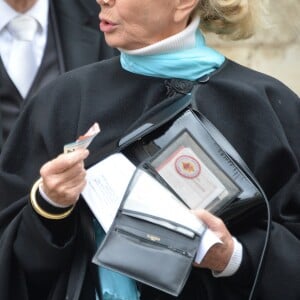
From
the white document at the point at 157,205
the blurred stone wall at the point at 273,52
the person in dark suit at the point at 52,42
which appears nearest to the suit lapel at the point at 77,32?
the person in dark suit at the point at 52,42

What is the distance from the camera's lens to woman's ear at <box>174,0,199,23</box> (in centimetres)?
298

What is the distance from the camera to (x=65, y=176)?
2594 millimetres

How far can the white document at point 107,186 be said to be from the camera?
2.70 metres

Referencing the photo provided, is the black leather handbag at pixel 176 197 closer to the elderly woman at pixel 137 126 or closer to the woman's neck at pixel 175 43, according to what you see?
the elderly woman at pixel 137 126

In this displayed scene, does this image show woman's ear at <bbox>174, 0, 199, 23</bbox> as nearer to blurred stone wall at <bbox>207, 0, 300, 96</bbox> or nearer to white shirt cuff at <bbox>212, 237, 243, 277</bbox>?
white shirt cuff at <bbox>212, 237, 243, 277</bbox>

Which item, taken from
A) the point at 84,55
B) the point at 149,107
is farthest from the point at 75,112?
the point at 84,55

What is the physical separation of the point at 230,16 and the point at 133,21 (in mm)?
355

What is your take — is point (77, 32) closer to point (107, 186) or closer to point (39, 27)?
point (39, 27)

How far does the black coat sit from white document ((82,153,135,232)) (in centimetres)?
5

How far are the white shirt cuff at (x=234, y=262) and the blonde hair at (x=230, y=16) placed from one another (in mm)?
718

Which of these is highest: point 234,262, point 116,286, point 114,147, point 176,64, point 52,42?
point 176,64

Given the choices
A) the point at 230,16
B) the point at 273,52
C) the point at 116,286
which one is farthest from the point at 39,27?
the point at 273,52

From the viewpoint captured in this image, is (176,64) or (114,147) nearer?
(114,147)

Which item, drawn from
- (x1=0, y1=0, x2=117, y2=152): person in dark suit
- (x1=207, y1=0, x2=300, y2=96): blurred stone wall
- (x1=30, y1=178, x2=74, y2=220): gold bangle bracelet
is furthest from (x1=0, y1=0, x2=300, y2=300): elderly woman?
(x1=207, y1=0, x2=300, y2=96): blurred stone wall
